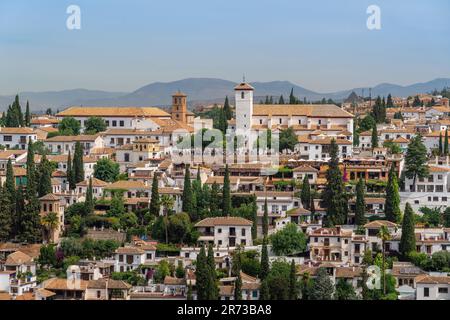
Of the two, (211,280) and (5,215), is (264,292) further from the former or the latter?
(5,215)

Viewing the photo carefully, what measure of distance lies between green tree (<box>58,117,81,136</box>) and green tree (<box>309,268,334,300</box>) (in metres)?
15.9

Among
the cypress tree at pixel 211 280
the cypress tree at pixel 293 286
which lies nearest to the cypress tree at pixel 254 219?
the cypress tree at pixel 211 280

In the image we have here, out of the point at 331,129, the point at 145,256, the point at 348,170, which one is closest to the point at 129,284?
the point at 145,256

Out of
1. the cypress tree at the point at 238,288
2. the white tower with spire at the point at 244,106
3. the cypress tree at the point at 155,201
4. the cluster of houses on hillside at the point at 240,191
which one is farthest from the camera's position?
the white tower with spire at the point at 244,106

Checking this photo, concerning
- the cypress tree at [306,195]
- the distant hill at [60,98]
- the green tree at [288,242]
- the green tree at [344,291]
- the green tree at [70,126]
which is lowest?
the green tree at [344,291]

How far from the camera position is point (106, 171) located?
2603 centimetres

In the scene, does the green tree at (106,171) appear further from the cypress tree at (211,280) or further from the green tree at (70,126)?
the cypress tree at (211,280)

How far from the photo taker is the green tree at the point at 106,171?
25938mm

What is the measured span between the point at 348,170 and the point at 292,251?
15.9 ft

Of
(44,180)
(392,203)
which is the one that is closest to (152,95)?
(44,180)

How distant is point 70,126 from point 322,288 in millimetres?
16825

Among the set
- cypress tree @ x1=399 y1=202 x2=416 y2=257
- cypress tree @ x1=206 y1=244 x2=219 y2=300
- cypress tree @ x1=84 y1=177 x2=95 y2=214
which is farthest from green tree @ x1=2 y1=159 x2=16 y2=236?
cypress tree @ x1=399 y1=202 x2=416 y2=257

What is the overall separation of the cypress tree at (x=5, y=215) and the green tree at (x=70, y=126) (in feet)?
34.4

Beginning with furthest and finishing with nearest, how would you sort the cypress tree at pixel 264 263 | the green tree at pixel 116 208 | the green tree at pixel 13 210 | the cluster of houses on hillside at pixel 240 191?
the green tree at pixel 116 208
the green tree at pixel 13 210
the cypress tree at pixel 264 263
the cluster of houses on hillside at pixel 240 191
